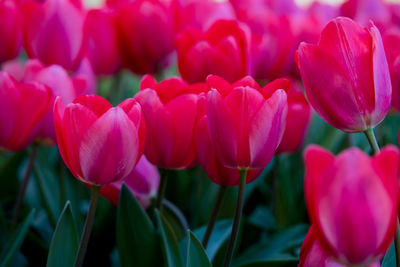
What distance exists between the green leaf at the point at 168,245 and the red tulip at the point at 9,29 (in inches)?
17.9

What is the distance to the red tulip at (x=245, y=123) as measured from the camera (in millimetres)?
470

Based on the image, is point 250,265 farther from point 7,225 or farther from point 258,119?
point 7,225

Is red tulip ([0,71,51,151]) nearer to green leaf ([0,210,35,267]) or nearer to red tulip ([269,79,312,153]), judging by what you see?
green leaf ([0,210,35,267])

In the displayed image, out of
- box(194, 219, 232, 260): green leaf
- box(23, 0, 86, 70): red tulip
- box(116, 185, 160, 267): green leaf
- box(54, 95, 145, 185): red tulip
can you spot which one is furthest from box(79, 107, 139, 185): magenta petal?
box(23, 0, 86, 70): red tulip

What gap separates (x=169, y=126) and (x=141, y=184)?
128 millimetres

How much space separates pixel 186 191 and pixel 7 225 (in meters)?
0.30

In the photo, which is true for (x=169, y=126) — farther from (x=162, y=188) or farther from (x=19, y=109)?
(x=19, y=109)

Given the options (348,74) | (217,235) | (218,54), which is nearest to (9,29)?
(218,54)

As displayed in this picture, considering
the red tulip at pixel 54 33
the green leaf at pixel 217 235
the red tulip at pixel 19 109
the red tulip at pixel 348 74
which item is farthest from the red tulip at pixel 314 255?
the red tulip at pixel 54 33

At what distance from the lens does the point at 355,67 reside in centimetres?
46

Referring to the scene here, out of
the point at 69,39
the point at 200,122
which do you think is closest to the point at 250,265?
the point at 200,122

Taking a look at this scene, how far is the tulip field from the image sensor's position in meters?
0.36

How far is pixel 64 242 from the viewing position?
530 millimetres

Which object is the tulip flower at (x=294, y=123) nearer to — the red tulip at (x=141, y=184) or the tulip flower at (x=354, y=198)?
the red tulip at (x=141, y=184)
